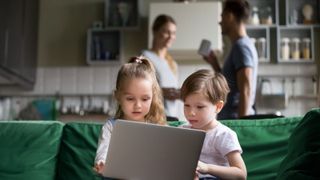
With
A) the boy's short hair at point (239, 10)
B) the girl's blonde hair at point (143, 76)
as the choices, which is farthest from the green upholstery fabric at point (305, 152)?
the boy's short hair at point (239, 10)

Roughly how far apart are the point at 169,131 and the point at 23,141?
0.98 metres

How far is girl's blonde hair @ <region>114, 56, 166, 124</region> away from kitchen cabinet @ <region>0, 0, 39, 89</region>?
87.1 inches

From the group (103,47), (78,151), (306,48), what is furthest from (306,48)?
(78,151)

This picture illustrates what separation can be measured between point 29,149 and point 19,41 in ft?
7.39

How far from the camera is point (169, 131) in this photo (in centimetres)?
127

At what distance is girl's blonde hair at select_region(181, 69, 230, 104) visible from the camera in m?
1.45

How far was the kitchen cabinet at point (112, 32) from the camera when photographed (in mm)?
4363

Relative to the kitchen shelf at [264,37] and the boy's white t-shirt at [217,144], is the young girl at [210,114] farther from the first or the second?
the kitchen shelf at [264,37]

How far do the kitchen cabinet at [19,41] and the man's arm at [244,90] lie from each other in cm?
196

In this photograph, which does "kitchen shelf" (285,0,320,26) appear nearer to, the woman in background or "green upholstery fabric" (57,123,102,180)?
the woman in background

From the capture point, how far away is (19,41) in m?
4.05

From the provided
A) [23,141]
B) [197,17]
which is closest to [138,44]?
[197,17]

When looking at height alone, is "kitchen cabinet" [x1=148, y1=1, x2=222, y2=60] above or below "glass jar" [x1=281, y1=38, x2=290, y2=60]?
above

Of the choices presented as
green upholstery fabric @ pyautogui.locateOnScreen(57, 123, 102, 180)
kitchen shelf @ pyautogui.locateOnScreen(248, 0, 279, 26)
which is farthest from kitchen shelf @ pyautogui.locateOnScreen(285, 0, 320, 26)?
green upholstery fabric @ pyautogui.locateOnScreen(57, 123, 102, 180)
